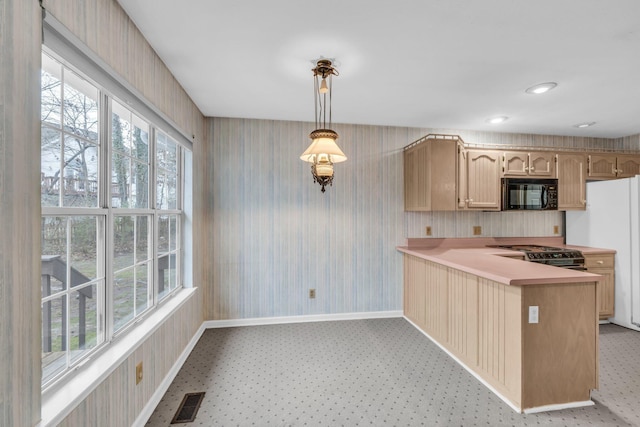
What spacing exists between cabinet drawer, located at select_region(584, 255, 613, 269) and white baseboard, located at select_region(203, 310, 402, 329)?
7.28ft

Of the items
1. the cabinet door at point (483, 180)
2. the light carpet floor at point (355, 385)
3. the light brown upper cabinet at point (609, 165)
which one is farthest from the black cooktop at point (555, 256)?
the light brown upper cabinet at point (609, 165)

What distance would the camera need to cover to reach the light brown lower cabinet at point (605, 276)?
3305 mm

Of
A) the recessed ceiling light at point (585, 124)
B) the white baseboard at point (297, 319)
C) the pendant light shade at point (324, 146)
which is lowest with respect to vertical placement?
the white baseboard at point (297, 319)

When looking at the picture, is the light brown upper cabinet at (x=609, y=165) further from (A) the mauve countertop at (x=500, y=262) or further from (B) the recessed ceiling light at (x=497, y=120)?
(B) the recessed ceiling light at (x=497, y=120)

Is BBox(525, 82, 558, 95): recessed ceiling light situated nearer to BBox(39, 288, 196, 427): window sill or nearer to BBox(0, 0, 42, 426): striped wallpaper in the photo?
BBox(0, 0, 42, 426): striped wallpaper

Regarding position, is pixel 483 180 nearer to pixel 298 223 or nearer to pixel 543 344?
pixel 543 344

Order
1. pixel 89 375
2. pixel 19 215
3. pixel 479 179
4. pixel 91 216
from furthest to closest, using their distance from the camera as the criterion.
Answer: pixel 479 179 < pixel 91 216 < pixel 89 375 < pixel 19 215

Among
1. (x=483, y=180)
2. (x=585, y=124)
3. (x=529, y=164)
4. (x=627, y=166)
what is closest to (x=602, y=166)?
(x=627, y=166)

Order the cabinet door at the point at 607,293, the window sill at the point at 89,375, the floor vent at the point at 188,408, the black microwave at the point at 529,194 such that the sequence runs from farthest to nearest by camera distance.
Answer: the black microwave at the point at 529,194 < the cabinet door at the point at 607,293 < the floor vent at the point at 188,408 < the window sill at the point at 89,375

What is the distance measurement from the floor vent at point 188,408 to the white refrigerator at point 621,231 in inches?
178

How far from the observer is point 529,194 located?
3500 millimetres

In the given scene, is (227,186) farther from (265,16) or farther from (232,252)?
(265,16)

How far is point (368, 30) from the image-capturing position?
5.74 feet

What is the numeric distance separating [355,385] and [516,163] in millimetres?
3183
